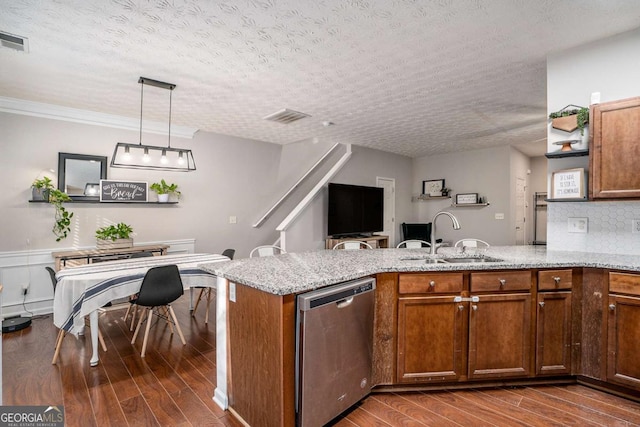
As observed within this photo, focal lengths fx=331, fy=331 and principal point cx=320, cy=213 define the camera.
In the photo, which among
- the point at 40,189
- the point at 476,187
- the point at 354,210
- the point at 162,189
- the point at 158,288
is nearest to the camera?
the point at 158,288

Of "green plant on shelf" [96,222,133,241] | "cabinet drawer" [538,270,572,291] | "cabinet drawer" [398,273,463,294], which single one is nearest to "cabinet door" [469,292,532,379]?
"cabinet drawer" [538,270,572,291]

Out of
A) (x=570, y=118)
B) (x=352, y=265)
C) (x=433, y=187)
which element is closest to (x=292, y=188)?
(x=433, y=187)

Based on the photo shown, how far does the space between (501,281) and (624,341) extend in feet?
2.73

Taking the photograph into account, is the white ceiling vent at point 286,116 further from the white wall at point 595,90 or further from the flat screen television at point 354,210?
the white wall at point 595,90

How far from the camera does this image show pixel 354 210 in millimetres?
6191

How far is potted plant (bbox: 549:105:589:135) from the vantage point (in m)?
2.50

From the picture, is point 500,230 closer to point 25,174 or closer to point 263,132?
point 263,132

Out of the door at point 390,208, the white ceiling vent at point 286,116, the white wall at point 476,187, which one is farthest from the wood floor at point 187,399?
the door at point 390,208

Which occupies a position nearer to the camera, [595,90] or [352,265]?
[352,265]

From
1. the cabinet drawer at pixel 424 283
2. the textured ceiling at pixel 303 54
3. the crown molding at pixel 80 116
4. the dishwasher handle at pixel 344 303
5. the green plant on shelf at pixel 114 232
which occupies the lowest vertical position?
the dishwasher handle at pixel 344 303

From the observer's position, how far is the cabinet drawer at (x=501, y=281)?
229 centimetres

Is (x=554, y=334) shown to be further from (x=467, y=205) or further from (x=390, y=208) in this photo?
(x=390, y=208)

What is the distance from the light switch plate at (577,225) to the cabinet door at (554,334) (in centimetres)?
70

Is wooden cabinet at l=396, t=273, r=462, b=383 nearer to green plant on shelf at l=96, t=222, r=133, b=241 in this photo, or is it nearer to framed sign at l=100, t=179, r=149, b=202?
green plant on shelf at l=96, t=222, r=133, b=241
